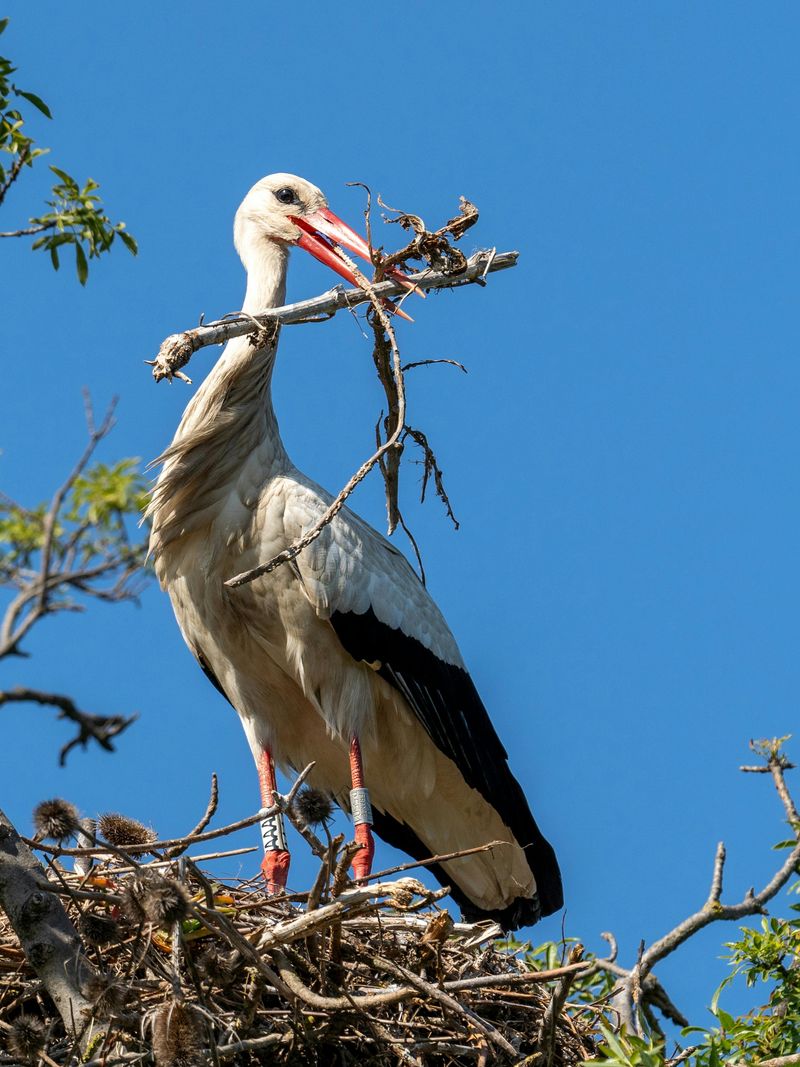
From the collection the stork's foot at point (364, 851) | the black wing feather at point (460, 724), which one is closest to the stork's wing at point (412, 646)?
the black wing feather at point (460, 724)

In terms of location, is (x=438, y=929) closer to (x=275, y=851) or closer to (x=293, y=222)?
(x=275, y=851)

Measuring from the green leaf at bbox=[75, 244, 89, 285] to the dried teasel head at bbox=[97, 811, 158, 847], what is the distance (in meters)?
2.15

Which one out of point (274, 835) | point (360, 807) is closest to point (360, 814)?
point (360, 807)

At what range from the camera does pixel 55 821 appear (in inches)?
240

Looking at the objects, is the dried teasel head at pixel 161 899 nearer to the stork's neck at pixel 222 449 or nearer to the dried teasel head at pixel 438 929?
the dried teasel head at pixel 438 929

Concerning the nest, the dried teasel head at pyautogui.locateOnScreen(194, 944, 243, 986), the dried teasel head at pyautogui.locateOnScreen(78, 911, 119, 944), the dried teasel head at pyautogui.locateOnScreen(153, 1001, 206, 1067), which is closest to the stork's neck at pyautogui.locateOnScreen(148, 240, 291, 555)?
the nest

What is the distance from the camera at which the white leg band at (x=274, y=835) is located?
7887 millimetres

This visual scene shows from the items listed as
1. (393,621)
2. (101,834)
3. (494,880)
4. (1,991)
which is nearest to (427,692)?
(393,621)

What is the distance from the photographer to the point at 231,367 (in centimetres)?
811

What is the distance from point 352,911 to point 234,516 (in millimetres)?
2529

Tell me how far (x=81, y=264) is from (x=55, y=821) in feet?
7.81

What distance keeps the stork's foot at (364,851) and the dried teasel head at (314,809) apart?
105cm

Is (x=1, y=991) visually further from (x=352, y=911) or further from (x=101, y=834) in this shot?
(x=352, y=911)

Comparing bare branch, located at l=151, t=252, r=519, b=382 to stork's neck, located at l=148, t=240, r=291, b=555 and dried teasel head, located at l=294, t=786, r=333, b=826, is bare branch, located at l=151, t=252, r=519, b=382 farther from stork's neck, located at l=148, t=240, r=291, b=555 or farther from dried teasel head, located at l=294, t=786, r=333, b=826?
dried teasel head, located at l=294, t=786, r=333, b=826
